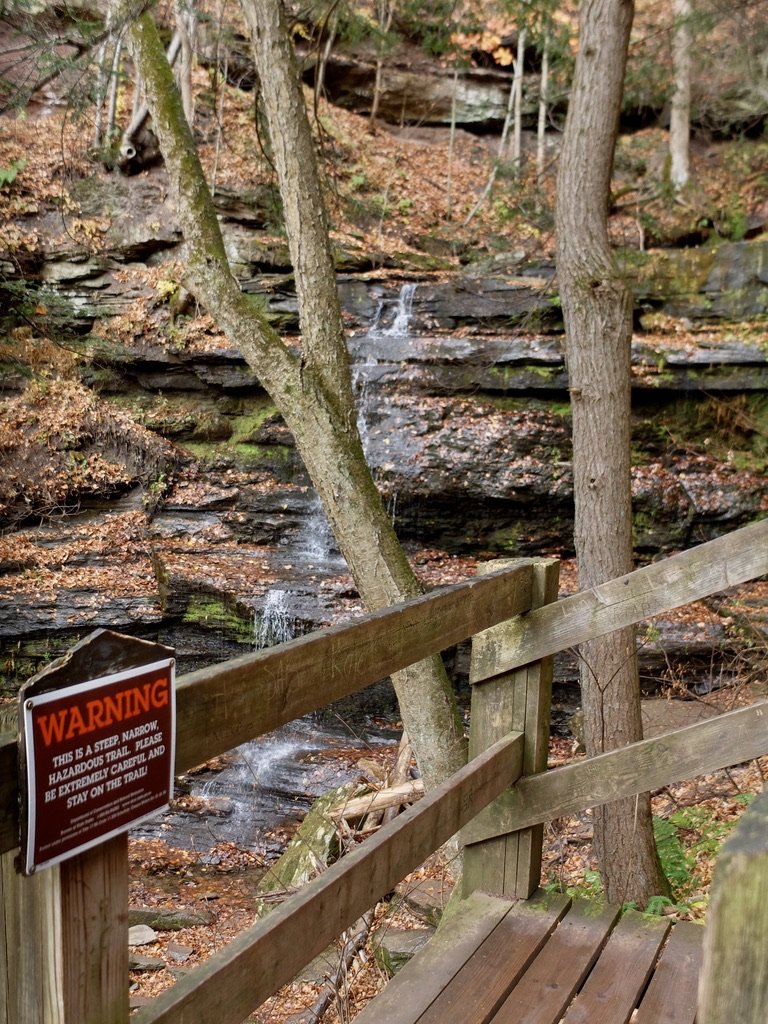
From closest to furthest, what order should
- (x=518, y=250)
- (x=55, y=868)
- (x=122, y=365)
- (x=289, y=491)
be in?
(x=55, y=868) → (x=289, y=491) → (x=122, y=365) → (x=518, y=250)

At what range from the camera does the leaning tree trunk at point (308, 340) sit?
5.72 meters

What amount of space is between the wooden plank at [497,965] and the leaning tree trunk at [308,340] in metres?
2.66

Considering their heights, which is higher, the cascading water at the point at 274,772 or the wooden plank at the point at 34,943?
the wooden plank at the point at 34,943

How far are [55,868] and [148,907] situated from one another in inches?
250

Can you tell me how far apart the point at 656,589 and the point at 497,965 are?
4.19 ft

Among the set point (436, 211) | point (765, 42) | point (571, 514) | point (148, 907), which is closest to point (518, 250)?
point (436, 211)

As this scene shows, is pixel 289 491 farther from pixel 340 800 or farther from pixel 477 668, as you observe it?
pixel 477 668

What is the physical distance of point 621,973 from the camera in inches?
104

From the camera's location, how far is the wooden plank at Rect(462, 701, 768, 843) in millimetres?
2607

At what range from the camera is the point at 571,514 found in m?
11.9

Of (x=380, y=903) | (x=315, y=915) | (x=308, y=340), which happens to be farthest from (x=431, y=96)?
(x=315, y=915)

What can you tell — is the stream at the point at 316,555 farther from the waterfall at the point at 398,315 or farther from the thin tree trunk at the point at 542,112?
the thin tree trunk at the point at 542,112

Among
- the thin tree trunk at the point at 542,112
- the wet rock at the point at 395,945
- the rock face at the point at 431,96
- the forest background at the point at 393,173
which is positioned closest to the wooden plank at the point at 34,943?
the wet rock at the point at 395,945

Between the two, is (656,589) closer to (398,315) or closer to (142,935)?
(142,935)
